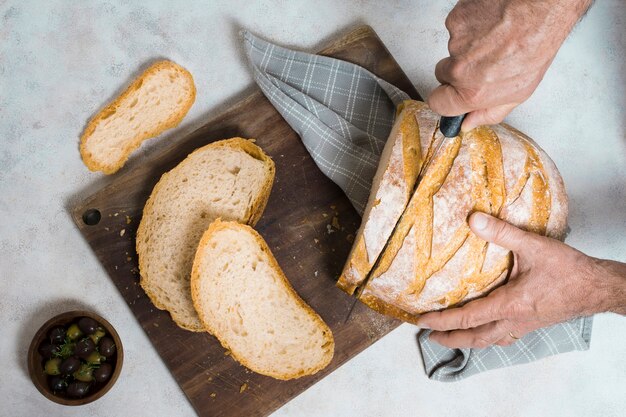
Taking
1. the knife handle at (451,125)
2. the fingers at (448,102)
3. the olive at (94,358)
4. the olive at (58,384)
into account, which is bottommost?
the olive at (58,384)

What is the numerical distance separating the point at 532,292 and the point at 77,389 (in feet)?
5.54

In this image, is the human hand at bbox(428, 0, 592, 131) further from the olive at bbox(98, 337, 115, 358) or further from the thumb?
the olive at bbox(98, 337, 115, 358)

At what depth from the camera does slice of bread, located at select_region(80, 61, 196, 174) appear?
2.45 metres

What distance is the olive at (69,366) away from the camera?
2.26m

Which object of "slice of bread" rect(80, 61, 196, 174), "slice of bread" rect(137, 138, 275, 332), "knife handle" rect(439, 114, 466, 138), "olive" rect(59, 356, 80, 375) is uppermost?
"slice of bread" rect(80, 61, 196, 174)

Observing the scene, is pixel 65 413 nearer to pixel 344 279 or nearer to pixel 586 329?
pixel 344 279

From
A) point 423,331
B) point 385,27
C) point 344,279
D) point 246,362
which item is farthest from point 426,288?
point 385,27

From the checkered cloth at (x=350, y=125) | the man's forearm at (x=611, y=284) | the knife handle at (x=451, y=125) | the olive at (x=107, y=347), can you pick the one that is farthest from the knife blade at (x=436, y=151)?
the olive at (x=107, y=347)

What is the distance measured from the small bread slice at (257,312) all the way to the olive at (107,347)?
1.25 feet

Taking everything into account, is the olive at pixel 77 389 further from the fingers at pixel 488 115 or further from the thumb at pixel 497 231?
the fingers at pixel 488 115

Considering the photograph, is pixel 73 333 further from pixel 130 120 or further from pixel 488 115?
pixel 488 115

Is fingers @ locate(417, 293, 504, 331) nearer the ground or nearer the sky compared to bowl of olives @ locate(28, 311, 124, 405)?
nearer the ground

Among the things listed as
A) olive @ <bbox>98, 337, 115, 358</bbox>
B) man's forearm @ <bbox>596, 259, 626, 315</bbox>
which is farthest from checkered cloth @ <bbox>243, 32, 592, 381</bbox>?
olive @ <bbox>98, 337, 115, 358</bbox>

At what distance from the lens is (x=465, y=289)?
2.11 meters
